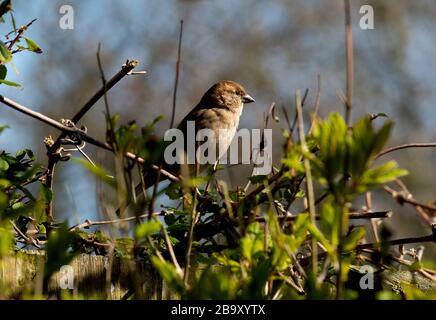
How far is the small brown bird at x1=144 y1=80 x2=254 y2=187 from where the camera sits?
636 cm

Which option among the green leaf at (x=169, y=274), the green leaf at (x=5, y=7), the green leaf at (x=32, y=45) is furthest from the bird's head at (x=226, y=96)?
the green leaf at (x=169, y=274)

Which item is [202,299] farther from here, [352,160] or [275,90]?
[275,90]

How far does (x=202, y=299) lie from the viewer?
1733 millimetres

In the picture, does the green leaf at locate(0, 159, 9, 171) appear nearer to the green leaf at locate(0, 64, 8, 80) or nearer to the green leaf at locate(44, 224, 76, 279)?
the green leaf at locate(0, 64, 8, 80)

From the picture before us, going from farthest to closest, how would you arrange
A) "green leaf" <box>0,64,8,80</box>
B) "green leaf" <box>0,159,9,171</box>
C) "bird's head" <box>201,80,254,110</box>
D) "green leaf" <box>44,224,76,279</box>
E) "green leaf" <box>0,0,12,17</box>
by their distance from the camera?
"bird's head" <box>201,80,254,110</box>
"green leaf" <box>0,64,8,80</box>
"green leaf" <box>0,159,9,171</box>
"green leaf" <box>0,0,12,17</box>
"green leaf" <box>44,224,76,279</box>

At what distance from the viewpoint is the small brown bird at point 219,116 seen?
20.9 ft

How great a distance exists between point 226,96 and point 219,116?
0.32 m

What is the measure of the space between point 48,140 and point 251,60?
1467 cm

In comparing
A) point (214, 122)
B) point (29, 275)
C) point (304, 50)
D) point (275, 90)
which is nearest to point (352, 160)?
point (29, 275)

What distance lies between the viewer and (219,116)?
21.7ft

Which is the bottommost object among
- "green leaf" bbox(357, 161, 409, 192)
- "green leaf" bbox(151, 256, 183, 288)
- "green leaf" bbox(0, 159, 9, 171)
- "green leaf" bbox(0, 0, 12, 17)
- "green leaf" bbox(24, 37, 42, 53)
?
"green leaf" bbox(151, 256, 183, 288)

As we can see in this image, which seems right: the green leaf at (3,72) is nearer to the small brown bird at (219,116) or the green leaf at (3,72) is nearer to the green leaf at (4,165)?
the green leaf at (4,165)

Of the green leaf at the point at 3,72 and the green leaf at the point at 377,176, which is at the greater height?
the green leaf at the point at 3,72

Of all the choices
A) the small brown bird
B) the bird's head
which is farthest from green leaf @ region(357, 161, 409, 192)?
the bird's head
